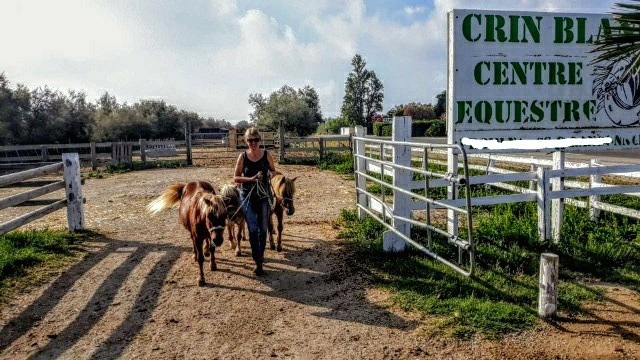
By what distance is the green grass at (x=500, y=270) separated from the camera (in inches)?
165

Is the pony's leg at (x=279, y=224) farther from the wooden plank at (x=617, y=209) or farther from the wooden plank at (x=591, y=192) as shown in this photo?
the wooden plank at (x=617, y=209)

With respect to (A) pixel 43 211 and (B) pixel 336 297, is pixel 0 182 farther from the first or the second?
(B) pixel 336 297

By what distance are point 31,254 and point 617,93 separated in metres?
8.96

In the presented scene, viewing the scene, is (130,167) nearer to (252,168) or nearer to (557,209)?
(252,168)

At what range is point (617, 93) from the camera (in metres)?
6.42

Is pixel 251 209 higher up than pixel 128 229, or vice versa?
pixel 251 209

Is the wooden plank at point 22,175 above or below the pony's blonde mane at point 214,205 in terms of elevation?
above

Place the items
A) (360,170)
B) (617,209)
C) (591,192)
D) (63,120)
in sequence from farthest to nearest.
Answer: (63,120)
(360,170)
(617,209)
(591,192)

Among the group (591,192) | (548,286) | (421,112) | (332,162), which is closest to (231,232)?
(548,286)

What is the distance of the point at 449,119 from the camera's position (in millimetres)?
5996

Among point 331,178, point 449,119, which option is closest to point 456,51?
point 449,119

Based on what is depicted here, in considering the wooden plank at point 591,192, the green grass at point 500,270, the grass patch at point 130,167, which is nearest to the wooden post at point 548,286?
the green grass at point 500,270

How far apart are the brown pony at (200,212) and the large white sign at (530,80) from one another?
3.29m

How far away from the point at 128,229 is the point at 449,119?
246 inches
